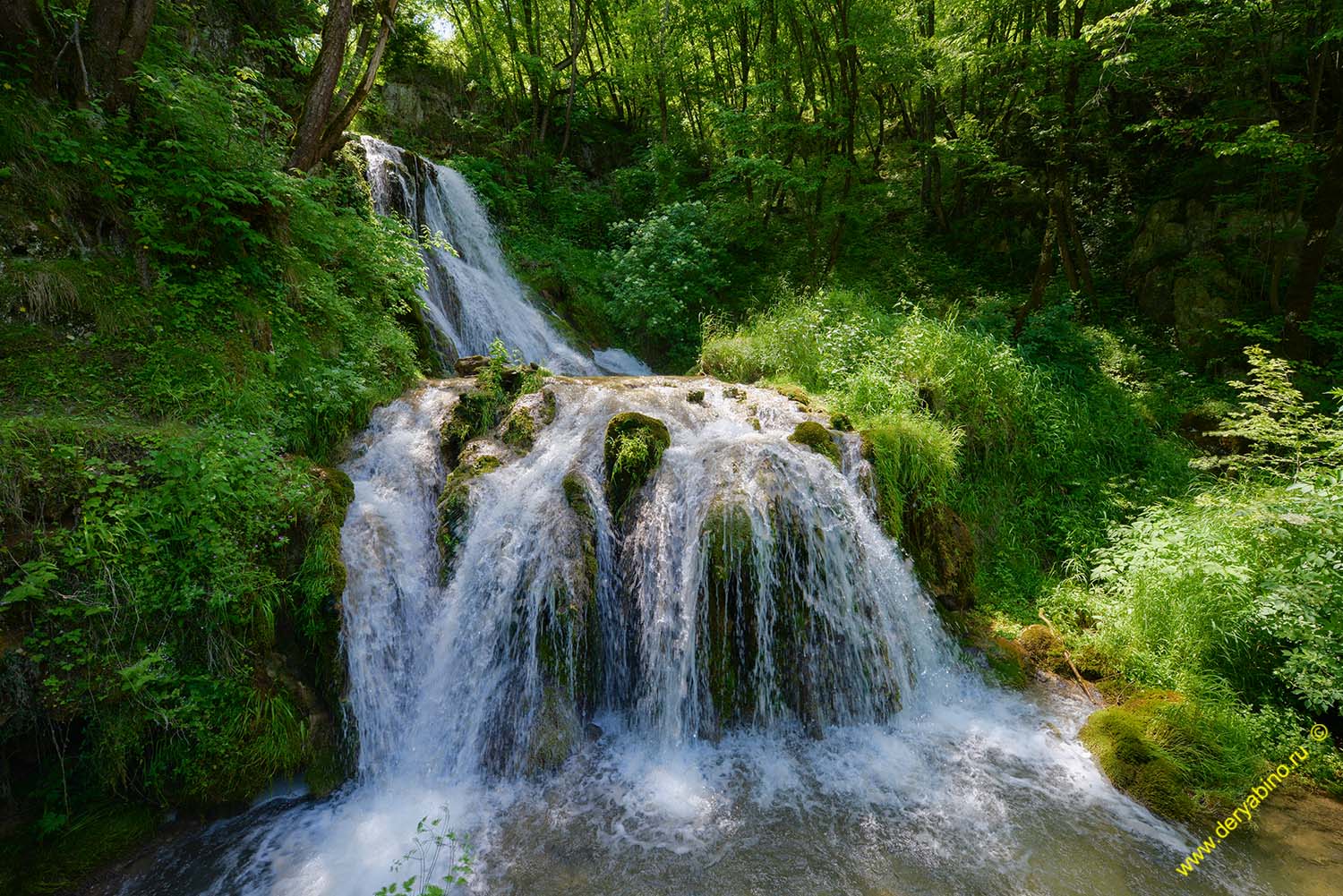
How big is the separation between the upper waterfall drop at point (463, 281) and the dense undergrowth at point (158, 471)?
370cm

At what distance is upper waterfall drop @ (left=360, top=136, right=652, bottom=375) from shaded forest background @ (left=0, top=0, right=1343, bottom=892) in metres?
0.70

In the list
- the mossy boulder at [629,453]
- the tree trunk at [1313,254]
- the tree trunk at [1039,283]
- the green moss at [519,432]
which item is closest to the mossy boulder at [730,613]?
the mossy boulder at [629,453]

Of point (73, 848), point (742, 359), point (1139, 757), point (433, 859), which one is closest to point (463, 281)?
point (742, 359)

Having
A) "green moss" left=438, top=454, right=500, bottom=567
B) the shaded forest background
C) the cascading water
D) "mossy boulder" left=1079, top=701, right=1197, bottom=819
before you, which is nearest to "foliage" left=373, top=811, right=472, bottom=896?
the cascading water

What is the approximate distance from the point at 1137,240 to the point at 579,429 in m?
13.0

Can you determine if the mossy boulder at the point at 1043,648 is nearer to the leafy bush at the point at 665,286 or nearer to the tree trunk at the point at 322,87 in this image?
the leafy bush at the point at 665,286

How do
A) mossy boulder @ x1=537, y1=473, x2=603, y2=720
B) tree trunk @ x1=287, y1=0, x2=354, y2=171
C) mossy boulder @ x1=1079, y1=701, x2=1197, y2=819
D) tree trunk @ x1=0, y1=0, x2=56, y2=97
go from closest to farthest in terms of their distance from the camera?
1. mossy boulder @ x1=1079, y1=701, x2=1197, y2=819
2. tree trunk @ x1=0, y1=0, x2=56, y2=97
3. mossy boulder @ x1=537, y1=473, x2=603, y2=720
4. tree trunk @ x1=287, y1=0, x2=354, y2=171

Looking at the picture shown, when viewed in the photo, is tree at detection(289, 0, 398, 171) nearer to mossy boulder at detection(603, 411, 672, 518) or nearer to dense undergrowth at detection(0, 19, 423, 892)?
dense undergrowth at detection(0, 19, 423, 892)

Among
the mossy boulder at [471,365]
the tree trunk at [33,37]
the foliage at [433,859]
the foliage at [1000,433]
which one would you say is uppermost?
the tree trunk at [33,37]

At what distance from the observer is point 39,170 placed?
455 cm

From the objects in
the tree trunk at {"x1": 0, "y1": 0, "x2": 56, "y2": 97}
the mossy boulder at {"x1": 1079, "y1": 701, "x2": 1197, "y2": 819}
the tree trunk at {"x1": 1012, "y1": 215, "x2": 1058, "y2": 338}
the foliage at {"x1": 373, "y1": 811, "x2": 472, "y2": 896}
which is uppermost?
the tree trunk at {"x1": 0, "y1": 0, "x2": 56, "y2": 97}

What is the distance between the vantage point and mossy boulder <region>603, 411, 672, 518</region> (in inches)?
223

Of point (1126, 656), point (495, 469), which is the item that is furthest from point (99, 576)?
point (1126, 656)

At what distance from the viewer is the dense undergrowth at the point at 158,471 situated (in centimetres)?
329
